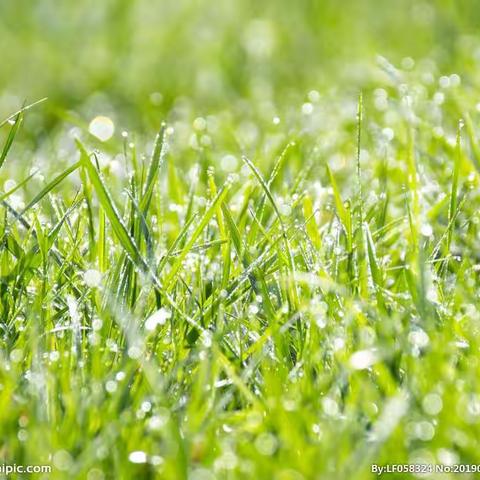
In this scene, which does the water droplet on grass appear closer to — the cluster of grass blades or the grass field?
the grass field

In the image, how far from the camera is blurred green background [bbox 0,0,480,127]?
4270 mm

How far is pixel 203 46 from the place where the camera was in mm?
4859

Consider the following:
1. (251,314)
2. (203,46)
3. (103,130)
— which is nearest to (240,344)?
(251,314)

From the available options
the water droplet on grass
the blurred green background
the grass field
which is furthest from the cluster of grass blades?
the blurred green background

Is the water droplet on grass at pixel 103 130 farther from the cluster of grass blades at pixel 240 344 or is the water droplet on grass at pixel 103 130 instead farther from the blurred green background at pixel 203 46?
the cluster of grass blades at pixel 240 344

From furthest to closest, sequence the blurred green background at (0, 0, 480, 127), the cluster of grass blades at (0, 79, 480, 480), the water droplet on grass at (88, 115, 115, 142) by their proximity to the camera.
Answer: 1. the blurred green background at (0, 0, 480, 127)
2. the water droplet on grass at (88, 115, 115, 142)
3. the cluster of grass blades at (0, 79, 480, 480)

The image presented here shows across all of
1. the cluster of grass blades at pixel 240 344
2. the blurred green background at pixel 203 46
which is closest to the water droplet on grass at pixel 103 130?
the blurred green background at pixel 203 46

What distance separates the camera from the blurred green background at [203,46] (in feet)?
14.0

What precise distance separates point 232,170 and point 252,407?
4.44 ft

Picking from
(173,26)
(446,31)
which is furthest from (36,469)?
(173,26)

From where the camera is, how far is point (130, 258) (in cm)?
163

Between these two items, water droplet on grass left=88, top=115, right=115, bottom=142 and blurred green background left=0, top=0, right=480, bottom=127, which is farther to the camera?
blurred green background left=0, top=0, right=480, bottom=127

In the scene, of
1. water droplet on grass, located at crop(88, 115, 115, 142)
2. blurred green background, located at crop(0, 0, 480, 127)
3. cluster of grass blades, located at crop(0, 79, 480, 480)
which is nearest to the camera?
cluster of grass blades, located at crop(0, 79, 480, 480)

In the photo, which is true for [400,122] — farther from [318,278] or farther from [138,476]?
[138,476]
